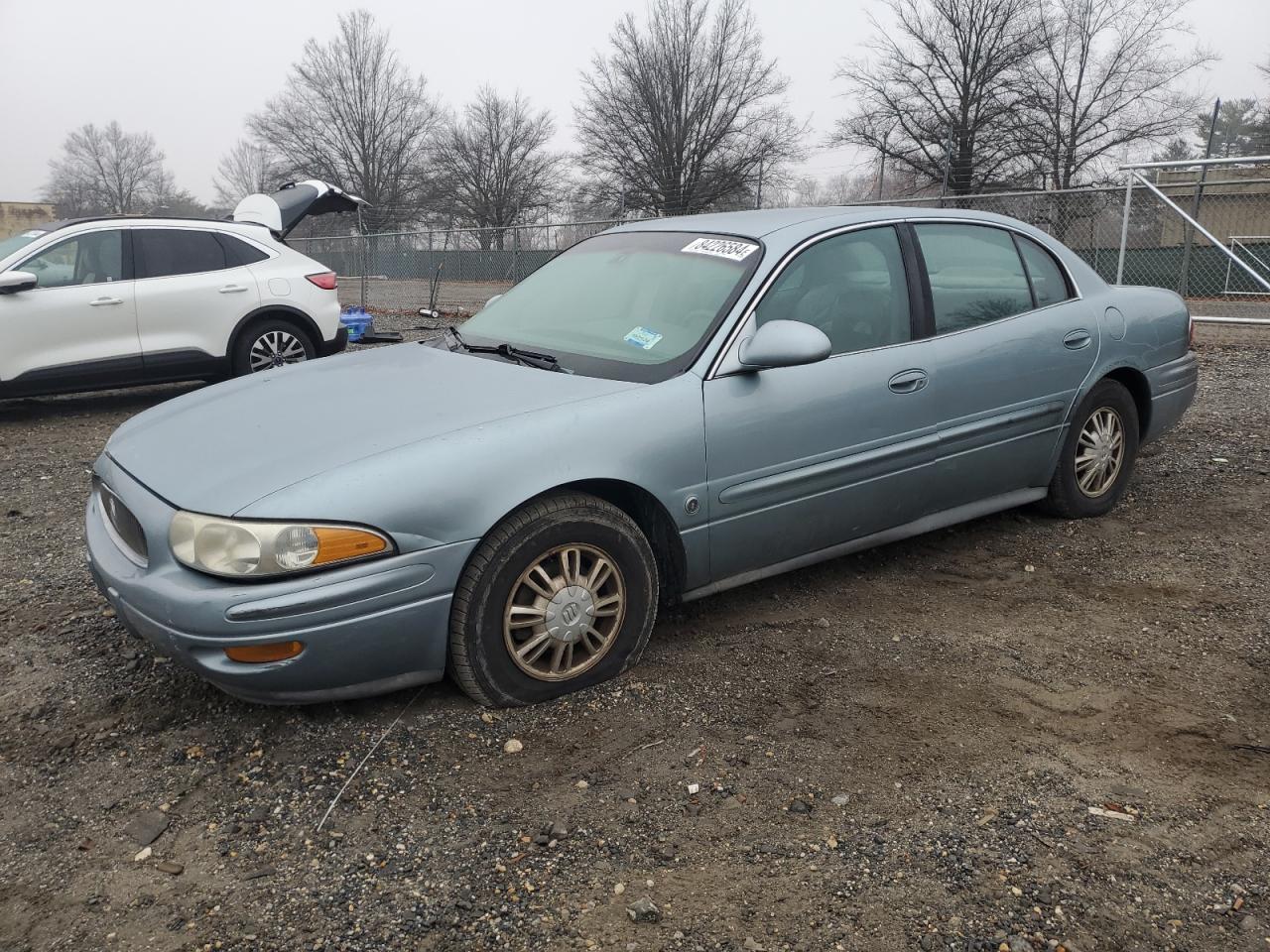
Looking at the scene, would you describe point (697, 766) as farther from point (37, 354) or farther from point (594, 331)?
point (37, 354)

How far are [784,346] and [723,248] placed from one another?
678 millimetres

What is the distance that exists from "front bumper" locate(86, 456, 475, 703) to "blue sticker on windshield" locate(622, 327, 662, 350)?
1.09m

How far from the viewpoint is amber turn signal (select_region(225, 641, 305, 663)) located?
2699 millimetres

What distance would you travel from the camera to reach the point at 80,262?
7945 mm

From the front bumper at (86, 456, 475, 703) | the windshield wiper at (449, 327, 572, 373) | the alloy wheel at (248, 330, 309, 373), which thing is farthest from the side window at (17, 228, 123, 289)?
the front bumper at (86, 456, 475, 703)

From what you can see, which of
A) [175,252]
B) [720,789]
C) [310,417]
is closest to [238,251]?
[175,252]

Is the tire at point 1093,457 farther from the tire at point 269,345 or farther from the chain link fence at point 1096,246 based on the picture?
the tire at point 269,345

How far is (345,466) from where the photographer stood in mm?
2832

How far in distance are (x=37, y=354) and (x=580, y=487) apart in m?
6.43

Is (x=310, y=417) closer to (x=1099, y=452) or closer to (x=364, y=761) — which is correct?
(x=364, y=761)

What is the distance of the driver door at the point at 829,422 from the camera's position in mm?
3424

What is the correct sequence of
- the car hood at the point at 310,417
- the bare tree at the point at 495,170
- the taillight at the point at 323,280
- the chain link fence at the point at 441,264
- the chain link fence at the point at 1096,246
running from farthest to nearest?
the bare tree at the point at 495,170 < the chain link fence at the point at 441,264 < the chain link fence at the point at 1096,246 < the taillight at the point at 323,280 < the car hood at the point at 310,417

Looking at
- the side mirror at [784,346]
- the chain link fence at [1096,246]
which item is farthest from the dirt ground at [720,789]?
the chain link fence at [1096,246]

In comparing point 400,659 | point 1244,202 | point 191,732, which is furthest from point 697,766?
point 1244,202
